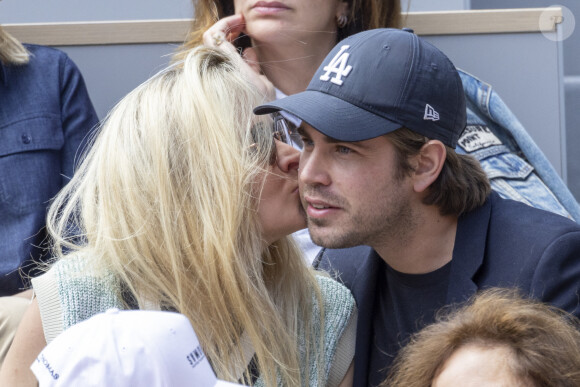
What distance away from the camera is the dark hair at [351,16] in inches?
122

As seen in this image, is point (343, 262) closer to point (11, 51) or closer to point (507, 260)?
point (507, 260)

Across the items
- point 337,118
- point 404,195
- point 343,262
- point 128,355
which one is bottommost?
point 343,262

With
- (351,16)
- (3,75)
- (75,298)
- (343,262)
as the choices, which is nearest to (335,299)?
(343,262)

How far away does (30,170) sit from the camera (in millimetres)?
2814

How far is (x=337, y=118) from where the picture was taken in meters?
2.17

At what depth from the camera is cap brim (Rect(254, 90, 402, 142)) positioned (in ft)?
7.04

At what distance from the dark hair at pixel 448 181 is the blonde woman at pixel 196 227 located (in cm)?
29

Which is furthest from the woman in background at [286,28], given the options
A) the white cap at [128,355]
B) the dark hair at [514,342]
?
the white cap at [128,355]

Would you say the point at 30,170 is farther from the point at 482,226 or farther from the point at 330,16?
the point at 482,226

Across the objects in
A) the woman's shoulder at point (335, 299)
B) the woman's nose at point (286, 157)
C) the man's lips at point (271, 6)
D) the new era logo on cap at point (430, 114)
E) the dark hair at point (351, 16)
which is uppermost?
the man's lips at point (271, 6)

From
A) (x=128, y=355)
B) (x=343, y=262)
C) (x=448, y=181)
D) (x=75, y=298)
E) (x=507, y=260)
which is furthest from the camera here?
(x=343, y=262)

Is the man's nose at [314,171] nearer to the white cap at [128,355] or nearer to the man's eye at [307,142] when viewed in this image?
the man's eye at [307,142]

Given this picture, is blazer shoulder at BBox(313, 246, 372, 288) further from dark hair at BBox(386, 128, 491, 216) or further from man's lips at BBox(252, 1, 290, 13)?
man's lips at BBox(252, 1, 290, 13)

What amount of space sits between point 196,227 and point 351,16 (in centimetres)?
127
